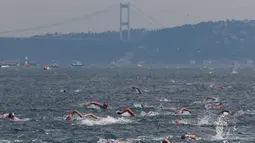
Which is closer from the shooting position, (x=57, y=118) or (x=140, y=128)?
(x=140, y=128)

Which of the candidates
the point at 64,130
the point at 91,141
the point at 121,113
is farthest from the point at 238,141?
the point at 121,113

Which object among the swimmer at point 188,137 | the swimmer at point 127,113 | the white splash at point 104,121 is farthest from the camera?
the swimmer at point 127,113

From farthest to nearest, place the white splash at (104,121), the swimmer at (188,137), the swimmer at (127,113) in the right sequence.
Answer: the swimmer at (127,113) → the white splash at (104,121) → the swimmer at (188,137)

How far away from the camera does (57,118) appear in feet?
154

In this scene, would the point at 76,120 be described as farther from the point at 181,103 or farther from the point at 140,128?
the point at 181,103

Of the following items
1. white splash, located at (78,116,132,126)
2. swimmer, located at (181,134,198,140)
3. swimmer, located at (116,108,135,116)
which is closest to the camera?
swimmer, located at (181,134,198,140)

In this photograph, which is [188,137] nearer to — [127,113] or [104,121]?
[104,121]

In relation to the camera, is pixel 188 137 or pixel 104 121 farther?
pixel 104 121

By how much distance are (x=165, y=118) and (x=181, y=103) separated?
54.4ft

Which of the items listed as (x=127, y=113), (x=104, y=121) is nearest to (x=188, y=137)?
(x=104, y=121)

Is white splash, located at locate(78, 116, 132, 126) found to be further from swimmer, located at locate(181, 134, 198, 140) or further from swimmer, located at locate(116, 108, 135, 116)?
swimmer, located at locate(181, 134, 198, 140)

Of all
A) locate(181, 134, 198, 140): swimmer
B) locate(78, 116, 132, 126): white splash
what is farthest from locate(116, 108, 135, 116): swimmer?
locate(181, 134, 198, 140): swimmer

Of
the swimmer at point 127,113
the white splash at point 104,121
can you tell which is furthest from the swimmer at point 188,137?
the swimmer at point 127,113

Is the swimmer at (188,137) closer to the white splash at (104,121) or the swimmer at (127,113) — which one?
the white splash at (104,121)
